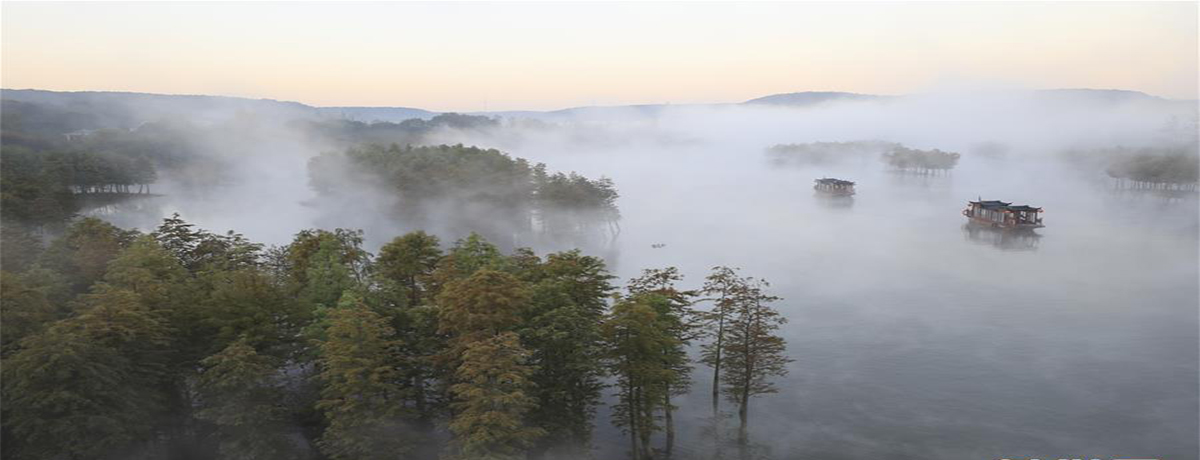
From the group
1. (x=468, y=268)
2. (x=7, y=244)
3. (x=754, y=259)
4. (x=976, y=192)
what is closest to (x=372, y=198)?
(x=754, y=259)

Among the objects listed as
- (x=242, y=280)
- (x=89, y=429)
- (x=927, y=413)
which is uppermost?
(x=242, y=280)

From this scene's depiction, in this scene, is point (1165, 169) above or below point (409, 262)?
above

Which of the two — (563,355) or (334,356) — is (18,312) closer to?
(334,356)

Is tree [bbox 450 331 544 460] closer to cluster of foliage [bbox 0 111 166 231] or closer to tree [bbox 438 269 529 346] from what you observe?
tree [bbox 438 269 529 346]

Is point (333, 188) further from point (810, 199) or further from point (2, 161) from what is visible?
point (810, 199)

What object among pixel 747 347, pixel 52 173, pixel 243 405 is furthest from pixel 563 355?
pixel 52 173

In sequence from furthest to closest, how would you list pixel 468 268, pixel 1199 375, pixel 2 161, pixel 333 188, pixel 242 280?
pixel 333 188, pixel 2 161, pixel 1199 375, pixel 468 268, pixel 242 280

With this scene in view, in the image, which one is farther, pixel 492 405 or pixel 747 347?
pixel 747 347

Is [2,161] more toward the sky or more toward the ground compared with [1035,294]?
more toward the sky
